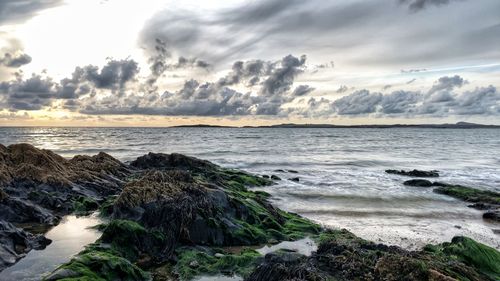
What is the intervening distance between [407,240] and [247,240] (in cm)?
618

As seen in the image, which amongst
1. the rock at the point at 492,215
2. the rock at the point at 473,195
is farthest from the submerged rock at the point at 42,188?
the rock at the point at 473,195

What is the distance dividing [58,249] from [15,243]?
3.21 ft

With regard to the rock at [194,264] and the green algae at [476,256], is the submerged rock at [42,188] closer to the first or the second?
the rock at [194,264]

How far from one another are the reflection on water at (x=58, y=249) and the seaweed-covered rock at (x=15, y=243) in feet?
0.59

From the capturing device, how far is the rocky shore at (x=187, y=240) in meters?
7.43

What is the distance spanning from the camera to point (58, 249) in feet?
32.9

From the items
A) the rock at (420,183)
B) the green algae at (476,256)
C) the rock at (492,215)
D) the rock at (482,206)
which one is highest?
the green algae at (476,256)

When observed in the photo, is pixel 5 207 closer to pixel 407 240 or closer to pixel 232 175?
pixel 407 240

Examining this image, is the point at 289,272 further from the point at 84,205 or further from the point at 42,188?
the point at 42,188

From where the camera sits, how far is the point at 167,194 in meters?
12.7

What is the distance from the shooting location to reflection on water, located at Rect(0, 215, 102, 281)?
8.15m

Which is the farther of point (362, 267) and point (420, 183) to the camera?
point (420, 183)

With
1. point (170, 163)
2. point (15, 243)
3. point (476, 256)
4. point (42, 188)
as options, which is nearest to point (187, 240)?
point (15, 243)

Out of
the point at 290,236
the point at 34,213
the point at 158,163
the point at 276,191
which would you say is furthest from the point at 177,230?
the point at 158,163
